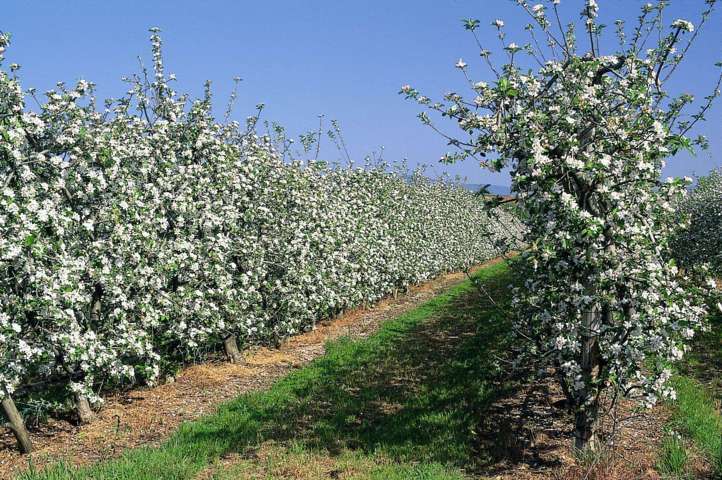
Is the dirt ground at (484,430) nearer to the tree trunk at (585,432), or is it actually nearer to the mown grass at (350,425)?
the tree trunk at (585,432)

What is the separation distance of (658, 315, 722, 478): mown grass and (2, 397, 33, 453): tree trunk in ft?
34.7

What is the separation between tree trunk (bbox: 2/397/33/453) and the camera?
959 cm

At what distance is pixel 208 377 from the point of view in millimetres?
14852

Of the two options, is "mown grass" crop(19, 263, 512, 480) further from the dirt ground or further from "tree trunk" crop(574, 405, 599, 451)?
"tree trunk" crop(574, 405, 599, 451)

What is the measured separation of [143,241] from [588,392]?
8949 millimetres

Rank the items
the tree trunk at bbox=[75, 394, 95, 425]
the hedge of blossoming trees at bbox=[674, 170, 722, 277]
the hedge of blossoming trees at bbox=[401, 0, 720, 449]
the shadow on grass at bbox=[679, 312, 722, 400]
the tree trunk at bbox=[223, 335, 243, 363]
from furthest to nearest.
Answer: the hedge of blossoming trees at bbox=[674, 170, 722, 277] < the tree trunk at bbox=[223, 335, 243, 363] < the shadow on grass at bbox=[679, 312, 722, 400] < the tree trunk at bbox=[75, 394, 95, 425] < the hedge of blossoming trees at bbox=[401, 0, 720, 449]

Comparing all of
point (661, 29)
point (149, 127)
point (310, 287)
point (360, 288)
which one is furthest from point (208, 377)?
point (661, 29)

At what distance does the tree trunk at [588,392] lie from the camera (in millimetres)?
8328

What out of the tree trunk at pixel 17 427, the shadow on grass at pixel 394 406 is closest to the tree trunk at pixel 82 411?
the tree trunk at pixel 17 427

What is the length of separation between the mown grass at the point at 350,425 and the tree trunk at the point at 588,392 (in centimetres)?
148

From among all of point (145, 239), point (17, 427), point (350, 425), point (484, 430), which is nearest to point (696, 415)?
point (484, 430)

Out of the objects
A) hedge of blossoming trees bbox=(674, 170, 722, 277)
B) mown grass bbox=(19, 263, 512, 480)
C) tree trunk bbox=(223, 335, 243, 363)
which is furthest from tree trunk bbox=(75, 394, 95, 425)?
hedge of blossoming trees bbox=(674, 170, 722, 277)

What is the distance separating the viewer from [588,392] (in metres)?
8.41

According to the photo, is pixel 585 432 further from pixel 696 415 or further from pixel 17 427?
pixel 17 427
